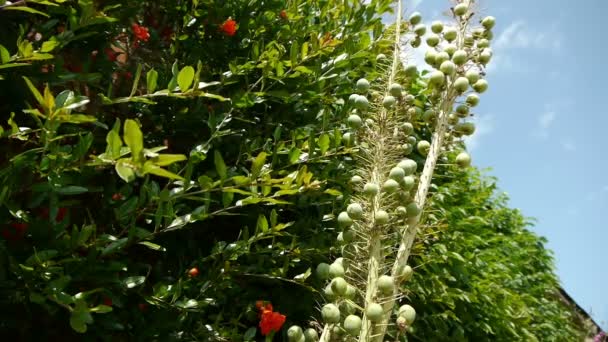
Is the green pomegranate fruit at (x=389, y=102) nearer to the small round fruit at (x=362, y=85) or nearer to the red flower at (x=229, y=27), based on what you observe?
the small round fruit at (x=362, y=85)

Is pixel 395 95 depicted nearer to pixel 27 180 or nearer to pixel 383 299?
pixel 383 299

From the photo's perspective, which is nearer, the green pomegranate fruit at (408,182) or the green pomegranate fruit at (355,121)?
the green pomegranate fruit at (408,182)

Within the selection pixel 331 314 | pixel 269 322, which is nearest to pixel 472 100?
pixel 331 314

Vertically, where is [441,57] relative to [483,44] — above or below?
below

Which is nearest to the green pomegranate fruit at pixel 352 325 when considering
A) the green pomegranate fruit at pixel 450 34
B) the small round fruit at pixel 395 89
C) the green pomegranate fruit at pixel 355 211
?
the green pomegranate fruit at pixel 355 211

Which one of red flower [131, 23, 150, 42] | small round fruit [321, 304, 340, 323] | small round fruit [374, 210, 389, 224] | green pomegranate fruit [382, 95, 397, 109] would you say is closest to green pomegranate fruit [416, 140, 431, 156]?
green pomegranate fruit [382, 95, 397, 109]

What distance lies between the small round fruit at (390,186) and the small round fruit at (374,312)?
349 mm

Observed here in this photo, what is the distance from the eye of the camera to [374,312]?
1.53 m

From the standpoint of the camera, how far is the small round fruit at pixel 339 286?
158cm

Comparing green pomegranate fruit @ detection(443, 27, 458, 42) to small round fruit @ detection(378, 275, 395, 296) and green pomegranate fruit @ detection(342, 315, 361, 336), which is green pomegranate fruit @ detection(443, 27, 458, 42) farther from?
green pomegranate fruit @ detection(342, 315, 361, 336)

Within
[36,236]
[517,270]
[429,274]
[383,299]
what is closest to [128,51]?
[36,236]

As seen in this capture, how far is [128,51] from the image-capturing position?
2.36 m

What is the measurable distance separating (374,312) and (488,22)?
3.75ft

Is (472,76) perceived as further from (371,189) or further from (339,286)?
(339,286)
